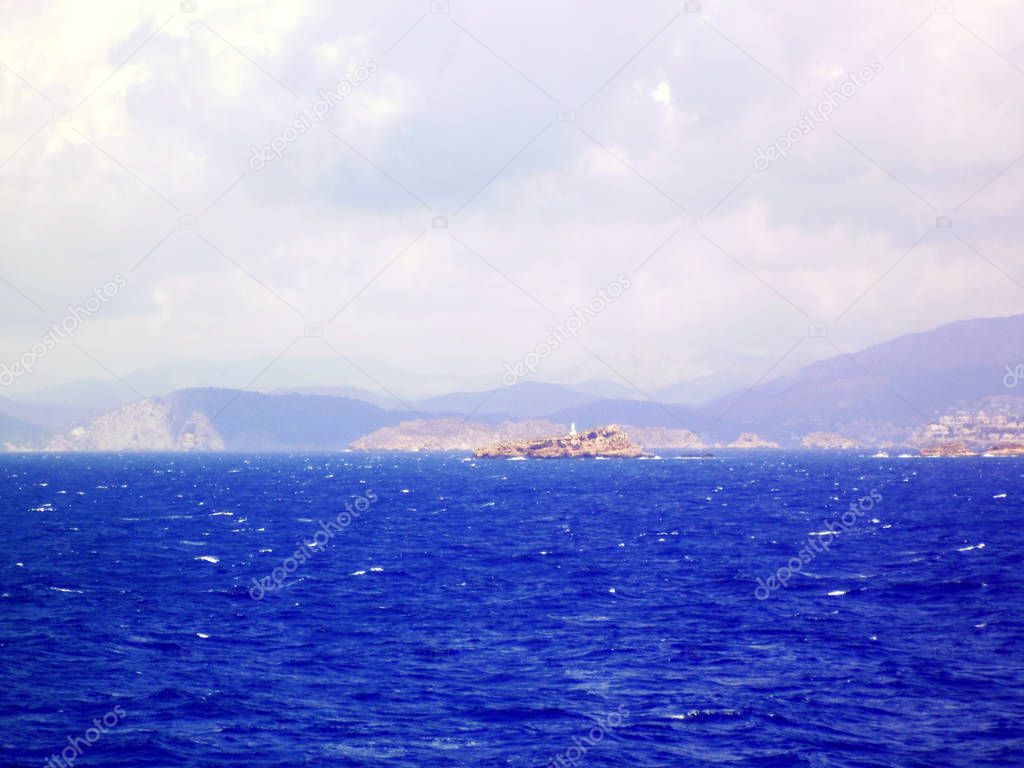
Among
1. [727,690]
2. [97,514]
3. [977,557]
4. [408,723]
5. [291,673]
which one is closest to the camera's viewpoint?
[408,723]

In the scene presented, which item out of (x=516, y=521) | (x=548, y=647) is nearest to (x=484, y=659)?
(x=548, y=647)

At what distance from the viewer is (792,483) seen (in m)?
168

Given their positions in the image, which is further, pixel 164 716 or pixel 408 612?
pixel 408 612

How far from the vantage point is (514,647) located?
129ft

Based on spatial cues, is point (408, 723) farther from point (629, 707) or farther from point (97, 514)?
point (97, 514)

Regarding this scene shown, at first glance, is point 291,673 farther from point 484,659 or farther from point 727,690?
point 727,690

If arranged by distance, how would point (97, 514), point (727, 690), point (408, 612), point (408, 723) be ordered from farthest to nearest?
point (97, 514) → point (408, 612) → point (727, 690) → point (408, 723)

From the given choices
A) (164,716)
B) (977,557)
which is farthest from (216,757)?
(977,557)

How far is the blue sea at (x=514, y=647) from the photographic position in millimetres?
28188

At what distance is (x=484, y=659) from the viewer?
123 feet

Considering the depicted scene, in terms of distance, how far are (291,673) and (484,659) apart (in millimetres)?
8147

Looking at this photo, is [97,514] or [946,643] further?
[97,514]

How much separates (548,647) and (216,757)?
54.4 feet

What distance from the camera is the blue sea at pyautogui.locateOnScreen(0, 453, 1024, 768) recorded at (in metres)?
28.2
